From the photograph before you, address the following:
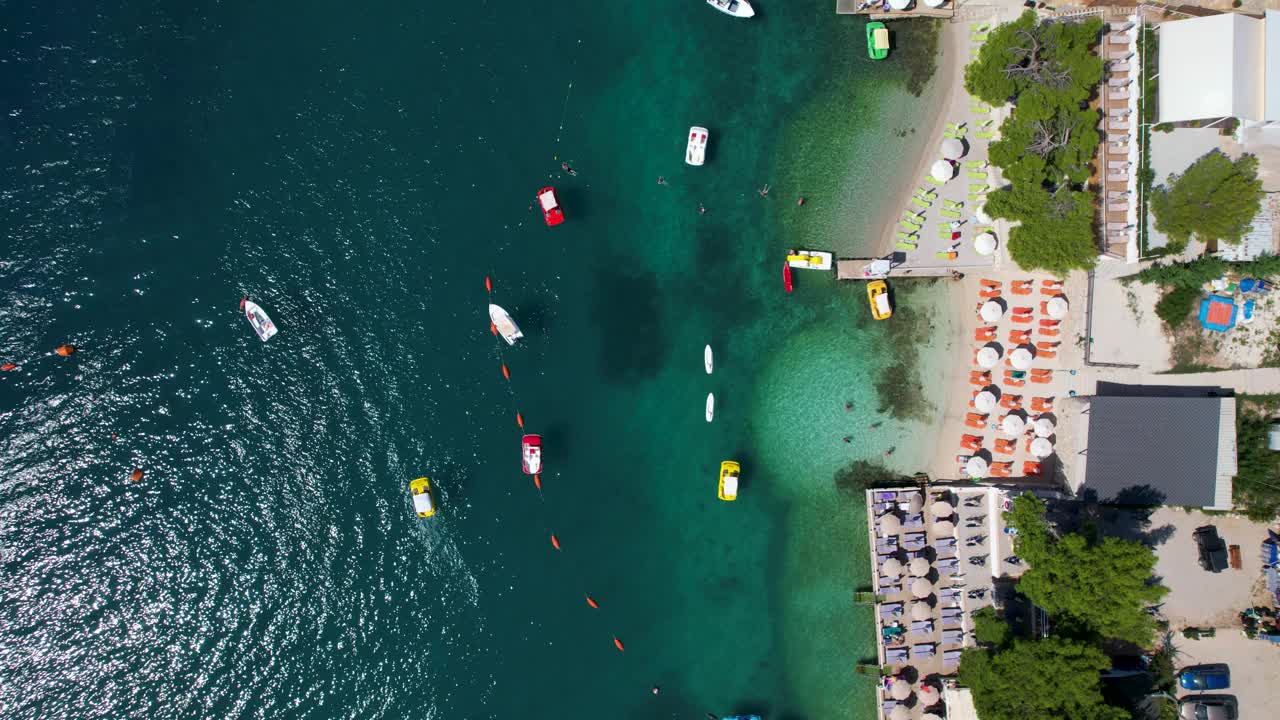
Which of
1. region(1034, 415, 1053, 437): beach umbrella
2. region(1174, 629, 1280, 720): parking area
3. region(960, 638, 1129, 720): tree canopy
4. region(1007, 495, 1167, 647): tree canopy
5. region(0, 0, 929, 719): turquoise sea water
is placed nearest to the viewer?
region(960, 638, 1129, 720): tree canopy

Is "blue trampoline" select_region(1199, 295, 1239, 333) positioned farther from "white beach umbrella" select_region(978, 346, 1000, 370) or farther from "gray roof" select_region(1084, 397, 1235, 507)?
"white beach umbrella" select_region(978, 346, 1000, 370)

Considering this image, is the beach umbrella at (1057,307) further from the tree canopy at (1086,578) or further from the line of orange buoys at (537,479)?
the line of orange buoys at (537,479)

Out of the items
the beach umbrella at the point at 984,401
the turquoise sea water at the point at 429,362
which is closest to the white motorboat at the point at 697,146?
the turquoise sea water at the point at 429,362

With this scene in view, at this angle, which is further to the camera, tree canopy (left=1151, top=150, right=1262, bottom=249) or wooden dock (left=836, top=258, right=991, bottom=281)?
wooden dock (left=836, top=258, right=991, bottom=281)

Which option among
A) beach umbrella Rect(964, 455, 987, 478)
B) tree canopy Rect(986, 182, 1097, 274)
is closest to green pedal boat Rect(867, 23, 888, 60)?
tree canopy Rect(986, 182, 1097, 274)

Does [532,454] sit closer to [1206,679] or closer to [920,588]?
[920,588]

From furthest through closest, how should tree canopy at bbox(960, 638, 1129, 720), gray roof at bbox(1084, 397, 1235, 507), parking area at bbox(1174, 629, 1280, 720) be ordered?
parking area at bbox(1174, 629, 1280, 720) < gray roof at bbox(1084, 397, 1235, 507) < tree canopy at bbox(960, 638, 1129, 720)
